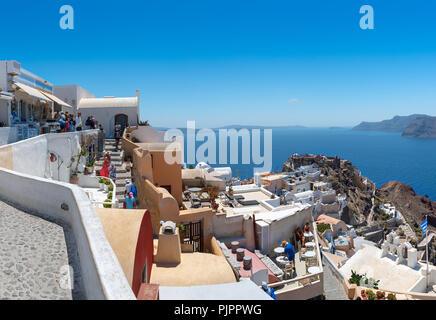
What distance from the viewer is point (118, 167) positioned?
19.7m

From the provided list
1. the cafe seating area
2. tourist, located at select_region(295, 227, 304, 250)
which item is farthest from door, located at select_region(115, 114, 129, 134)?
the cafe seating area

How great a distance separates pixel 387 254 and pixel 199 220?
51.7 feet

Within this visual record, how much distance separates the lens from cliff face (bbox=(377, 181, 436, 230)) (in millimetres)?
70438

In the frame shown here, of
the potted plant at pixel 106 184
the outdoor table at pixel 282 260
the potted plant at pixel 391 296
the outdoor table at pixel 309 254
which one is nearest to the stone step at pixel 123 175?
the potted plant at pixel 106 184

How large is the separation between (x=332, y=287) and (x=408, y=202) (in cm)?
7353

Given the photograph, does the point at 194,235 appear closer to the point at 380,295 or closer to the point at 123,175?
the point at 123,175

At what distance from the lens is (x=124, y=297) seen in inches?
127

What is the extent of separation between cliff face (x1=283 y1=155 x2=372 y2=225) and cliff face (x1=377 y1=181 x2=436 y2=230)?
838cm

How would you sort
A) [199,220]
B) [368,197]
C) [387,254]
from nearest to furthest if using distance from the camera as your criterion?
[199,220] < [387,254] < [368,197]

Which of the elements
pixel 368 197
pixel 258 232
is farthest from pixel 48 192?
pixel 368 197

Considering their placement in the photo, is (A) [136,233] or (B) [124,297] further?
(A) [136,233]

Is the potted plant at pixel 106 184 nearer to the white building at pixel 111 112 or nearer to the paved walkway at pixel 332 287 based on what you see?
the paved walkway at pixel 332 287

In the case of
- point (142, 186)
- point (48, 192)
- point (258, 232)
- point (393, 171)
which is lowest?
point (393, 171)
